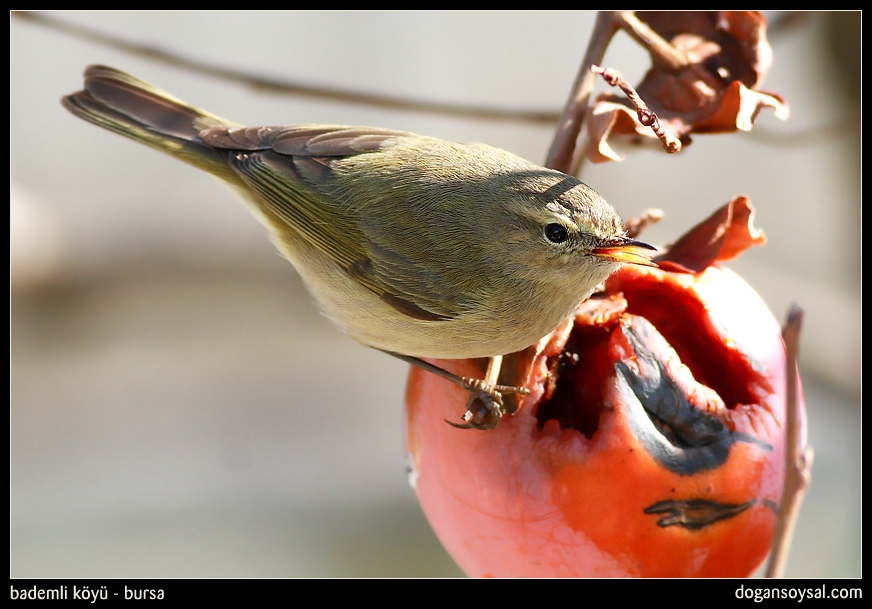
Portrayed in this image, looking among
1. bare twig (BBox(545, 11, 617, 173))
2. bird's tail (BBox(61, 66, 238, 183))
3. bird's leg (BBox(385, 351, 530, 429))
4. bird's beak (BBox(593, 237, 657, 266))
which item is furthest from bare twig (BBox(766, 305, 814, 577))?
bird's tail (BBox(61, 66, 238, 183))

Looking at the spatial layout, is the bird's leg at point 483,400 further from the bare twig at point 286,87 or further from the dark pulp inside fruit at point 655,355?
the bare twig at point 286,87

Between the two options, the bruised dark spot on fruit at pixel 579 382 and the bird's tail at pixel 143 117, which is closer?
the bruised dark spot on fruit at pixel 579 382

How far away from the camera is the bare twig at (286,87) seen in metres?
2.51

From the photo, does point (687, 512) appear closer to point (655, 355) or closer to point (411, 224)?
point (655, 355)

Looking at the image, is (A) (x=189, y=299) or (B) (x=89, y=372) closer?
(A) (x=189, y=299)

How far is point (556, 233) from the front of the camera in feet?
8.64

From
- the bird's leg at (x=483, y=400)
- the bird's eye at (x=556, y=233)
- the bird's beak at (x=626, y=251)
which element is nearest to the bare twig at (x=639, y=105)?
the bird's beak at (x=626, y=251)

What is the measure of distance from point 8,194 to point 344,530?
338 cm

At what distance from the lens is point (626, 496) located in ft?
7.46

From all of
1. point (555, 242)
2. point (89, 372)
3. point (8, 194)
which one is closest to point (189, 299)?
point (8, 194)

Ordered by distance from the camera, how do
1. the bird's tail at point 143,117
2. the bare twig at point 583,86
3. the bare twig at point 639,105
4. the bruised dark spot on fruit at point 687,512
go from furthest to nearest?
the bird's tail at point 143,117
the bare twig at point 583,86
the bruised dark spot on fruit at point 687,512
the bare twig at point 639,105

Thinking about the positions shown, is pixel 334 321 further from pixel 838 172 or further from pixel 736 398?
pixel 838 172

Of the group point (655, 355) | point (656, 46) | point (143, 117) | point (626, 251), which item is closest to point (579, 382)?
point (655, 355)

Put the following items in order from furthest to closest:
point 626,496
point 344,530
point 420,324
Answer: point 344,530
point 420,324
point 626,496
